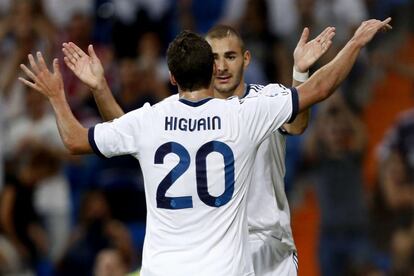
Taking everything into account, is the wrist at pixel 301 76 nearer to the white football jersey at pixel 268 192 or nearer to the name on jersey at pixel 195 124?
the white football jersey at pixel 268 192

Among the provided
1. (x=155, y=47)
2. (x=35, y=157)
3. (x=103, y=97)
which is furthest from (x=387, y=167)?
(x=103, y=97)

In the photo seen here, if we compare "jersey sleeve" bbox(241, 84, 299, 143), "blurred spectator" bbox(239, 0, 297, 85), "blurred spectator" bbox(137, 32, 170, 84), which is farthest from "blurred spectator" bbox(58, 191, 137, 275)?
"jersey sleeve" bbox(241, 84, 299, 143)

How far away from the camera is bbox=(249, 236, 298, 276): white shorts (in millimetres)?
7637

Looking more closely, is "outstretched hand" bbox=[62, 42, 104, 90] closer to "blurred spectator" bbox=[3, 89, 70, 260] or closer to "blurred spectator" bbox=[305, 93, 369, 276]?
"blurred spectator" bbox=[305, 93, 369, 276]

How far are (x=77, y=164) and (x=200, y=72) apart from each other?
755cm

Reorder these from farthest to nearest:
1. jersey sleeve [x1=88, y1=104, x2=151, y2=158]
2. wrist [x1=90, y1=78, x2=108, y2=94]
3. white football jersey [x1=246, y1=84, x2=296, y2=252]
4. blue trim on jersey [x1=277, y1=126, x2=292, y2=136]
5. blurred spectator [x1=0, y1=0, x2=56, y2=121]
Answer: blurred spectator [x1=0, y1=0, x2=56, y2=121], white football jersey [x1=246, y1=84, x2=296, y2=252], blue trim on jersey [x1=277, y1=126, x2=292, y2=136], wrist [x1=90, y1=78, x2=108, y2=94], jersey sleeve [x1=88, y1=104, x2=151, y2=158]

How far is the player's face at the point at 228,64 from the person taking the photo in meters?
7.52

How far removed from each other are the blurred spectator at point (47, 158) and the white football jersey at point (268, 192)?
20.3ft

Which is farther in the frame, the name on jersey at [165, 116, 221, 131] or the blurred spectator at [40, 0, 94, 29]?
the blurred spectator at [40, 0, 94, 29]

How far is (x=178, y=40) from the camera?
6.58 m

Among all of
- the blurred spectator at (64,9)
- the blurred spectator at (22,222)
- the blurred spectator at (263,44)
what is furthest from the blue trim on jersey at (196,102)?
the blurred spectator at (64,9)

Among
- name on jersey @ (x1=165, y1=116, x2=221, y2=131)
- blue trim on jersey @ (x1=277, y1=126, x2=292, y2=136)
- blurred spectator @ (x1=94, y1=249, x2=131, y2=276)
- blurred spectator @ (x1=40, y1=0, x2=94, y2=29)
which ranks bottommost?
blurred spectator @ (x1=94, y1=249, x2=131, y2=276)

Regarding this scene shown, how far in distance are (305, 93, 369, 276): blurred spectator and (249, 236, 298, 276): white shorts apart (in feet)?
16.3

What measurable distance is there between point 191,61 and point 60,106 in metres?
0.79
